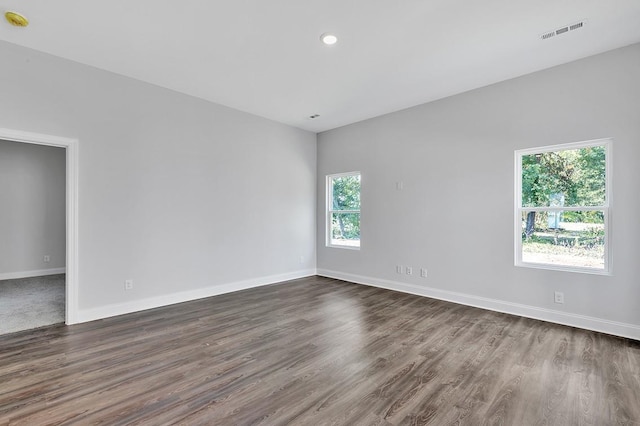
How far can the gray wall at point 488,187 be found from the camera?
3121mm

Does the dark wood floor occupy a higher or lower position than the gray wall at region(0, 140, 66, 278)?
lower

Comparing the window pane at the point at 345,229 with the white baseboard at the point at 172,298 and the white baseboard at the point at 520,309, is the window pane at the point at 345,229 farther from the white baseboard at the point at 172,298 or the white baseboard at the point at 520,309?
the white baseboard at the point at 172,298

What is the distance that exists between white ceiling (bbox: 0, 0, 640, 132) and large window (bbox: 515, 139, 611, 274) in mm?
1130

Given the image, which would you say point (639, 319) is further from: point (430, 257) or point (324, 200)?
point (324, 200)

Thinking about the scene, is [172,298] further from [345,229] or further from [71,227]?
[345,229]

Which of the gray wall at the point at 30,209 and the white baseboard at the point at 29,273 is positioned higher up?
the gray wall at the point at 30,209

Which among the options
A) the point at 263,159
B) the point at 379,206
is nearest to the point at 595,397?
the point at 379,206

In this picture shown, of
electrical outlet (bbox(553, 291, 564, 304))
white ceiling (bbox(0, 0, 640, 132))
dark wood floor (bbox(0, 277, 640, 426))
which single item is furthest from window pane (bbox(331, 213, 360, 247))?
electrical outlet (bbox(553, 291, 564, 304))

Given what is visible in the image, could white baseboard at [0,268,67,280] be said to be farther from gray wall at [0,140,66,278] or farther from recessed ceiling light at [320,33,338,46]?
recessed ceiling light at [320,33,338,46]

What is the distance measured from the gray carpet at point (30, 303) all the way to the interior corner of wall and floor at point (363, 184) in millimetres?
575

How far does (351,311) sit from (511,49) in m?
3.56

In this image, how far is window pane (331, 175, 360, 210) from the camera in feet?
18.9

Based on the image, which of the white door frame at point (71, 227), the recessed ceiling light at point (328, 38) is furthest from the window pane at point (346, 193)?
the white door frame at point (71, 227)

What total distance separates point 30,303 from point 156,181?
2428 millimetres
